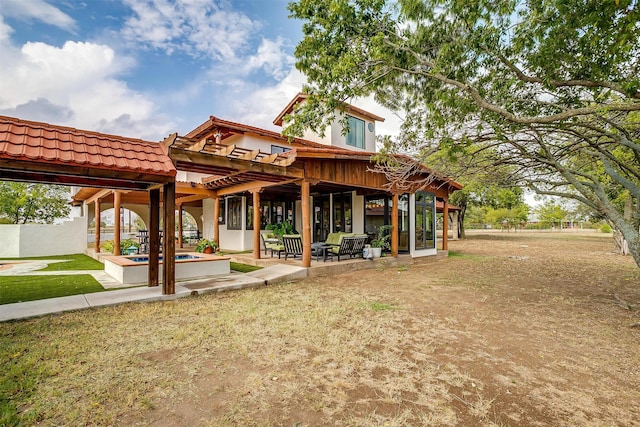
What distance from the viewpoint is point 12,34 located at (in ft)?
29.0

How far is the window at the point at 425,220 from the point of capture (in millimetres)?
13203

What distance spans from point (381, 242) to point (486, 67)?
6978 mm

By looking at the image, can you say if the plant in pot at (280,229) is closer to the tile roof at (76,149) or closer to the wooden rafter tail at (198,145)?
the wooden rafter tail at (198,145)

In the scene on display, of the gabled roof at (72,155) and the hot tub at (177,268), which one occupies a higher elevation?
the gabled roof at (72,155)

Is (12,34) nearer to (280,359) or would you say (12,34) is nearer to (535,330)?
(280,359)

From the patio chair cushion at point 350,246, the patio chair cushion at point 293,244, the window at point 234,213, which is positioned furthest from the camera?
the window at point 234,213

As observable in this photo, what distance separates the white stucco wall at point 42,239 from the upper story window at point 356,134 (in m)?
13.7

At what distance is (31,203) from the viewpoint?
19.3 metres

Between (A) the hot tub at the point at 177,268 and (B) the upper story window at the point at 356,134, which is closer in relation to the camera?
(A) the hot tub at the point at 177,268

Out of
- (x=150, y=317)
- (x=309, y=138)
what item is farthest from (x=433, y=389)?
(x=309, y=138)

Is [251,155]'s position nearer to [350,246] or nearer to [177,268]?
[177,268]

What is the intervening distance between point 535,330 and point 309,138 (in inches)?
524

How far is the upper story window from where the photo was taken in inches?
611

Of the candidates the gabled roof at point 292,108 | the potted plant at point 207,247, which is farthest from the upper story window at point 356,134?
the potted plant at point 207,247
